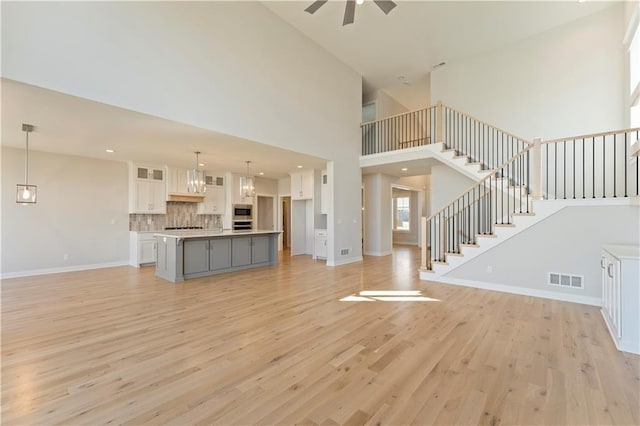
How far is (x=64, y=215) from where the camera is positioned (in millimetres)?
6562

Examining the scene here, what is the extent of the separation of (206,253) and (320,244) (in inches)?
142

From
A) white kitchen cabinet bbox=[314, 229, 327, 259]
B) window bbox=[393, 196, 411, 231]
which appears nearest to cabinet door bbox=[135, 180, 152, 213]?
white kitchen cabinet bbox=[314, 229, 327, 259]

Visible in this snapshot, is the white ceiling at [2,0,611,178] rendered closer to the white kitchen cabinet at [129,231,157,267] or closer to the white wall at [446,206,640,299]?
the white kitchen cabinet at [129,231,157,267]

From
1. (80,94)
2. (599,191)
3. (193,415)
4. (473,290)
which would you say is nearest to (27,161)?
(80,94)

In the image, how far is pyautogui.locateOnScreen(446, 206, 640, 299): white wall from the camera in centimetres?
397

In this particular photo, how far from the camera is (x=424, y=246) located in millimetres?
5797

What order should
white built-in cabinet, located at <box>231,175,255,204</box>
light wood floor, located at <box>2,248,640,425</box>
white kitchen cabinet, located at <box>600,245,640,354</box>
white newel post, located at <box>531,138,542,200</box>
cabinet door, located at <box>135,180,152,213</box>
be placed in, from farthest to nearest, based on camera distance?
white built-in cabinet, located at <box>231,175,255,204</box>, cabinet door, located at <box>135,180,152,213</box>, white newel post, located at <box>531,138,542,200</box>, white kitchen cabinet, located at <box>600,245,640,354</box>, light wood floor, located at <box>2,248,640,425</box>

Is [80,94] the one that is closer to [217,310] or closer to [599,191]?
[217,310]

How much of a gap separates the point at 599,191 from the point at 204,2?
813 cm

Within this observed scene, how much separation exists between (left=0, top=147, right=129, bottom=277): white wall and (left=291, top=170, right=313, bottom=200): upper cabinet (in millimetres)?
4656

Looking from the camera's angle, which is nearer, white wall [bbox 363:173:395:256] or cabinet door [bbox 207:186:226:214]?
cabinet door [bbox 207:186:226:214]

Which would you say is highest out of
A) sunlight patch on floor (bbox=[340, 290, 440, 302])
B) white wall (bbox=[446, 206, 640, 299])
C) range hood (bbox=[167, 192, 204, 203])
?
range hood (bbox=[167, 192, 204, 203])

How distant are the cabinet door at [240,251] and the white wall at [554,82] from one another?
657 cm

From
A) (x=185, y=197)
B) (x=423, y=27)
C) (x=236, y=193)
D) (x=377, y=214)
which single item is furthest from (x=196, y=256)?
(x=423, y=27)
